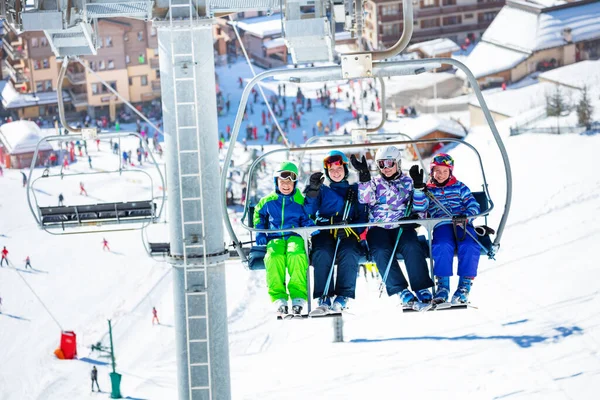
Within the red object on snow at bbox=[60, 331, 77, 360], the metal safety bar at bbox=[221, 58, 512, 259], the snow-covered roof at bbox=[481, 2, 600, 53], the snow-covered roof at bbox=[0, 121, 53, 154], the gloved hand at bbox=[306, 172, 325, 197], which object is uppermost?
the metal safety bar at bbox=[221, 58, 512, 259]

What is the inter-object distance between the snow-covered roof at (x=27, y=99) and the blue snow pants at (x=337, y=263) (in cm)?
4062

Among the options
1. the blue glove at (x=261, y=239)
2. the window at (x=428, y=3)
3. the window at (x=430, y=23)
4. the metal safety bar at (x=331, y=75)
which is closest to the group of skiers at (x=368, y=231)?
the blue glove at (x=261, y=239)

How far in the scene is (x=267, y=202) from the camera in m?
9.12

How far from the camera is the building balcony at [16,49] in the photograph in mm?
50031

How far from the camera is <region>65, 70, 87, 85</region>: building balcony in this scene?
162 feet

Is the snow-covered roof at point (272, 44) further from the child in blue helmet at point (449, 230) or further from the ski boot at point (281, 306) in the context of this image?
the ski boot at point (281, 306)

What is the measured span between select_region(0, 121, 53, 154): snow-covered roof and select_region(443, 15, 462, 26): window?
17605 millimetres

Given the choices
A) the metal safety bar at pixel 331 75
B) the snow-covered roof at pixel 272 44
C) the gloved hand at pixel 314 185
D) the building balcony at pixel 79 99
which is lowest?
the building balcony at pixel 79 99

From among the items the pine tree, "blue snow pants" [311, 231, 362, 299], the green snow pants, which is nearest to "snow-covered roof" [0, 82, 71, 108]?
the pine tree

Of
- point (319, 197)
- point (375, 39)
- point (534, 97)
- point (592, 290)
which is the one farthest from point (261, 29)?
point (319, 197)

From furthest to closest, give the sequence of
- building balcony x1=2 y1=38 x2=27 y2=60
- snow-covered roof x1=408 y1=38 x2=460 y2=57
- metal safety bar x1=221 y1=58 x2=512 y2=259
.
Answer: snow-covered roof x1=408 y1=38 x2=460 y2=57, building balcony x1=2 y1=38 x2=27 y2=60, metal safety bar x1=221 y1=58 x2=512 y2=259

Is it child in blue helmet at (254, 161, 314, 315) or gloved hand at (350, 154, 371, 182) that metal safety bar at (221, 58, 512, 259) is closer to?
child in blue helmet at (254, 161, 314, 315)

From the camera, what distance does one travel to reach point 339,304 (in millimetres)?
8938

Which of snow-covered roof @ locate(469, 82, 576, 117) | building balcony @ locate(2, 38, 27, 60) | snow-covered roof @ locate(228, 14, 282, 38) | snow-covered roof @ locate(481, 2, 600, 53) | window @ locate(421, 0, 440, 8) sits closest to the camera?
snow-covered roof @ locate(469, 82, 576, 117)
